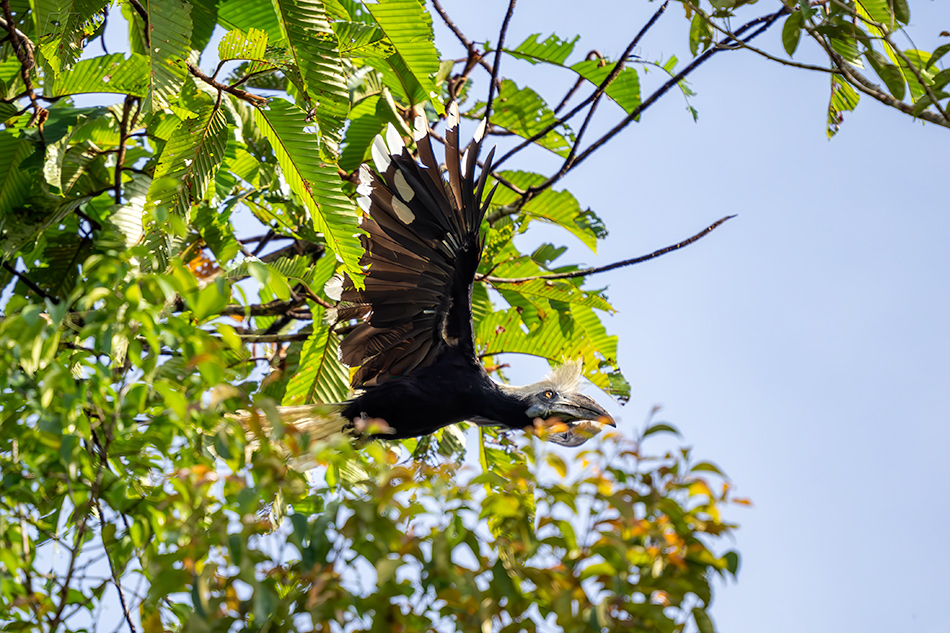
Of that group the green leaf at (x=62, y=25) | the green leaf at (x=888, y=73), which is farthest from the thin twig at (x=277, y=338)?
the green leaf at (x=888, y=73)

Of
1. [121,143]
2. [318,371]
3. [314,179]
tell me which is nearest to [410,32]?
[314,179]

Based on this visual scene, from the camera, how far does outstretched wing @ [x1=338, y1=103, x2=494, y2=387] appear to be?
3262 millimetres

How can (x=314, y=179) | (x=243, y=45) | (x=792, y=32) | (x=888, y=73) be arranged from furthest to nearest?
(x=314, y=179), (x=243, y=45), (x=792, y=32), (x=888, y=73)

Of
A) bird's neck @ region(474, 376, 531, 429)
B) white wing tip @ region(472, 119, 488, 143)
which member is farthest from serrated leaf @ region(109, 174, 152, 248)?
bird's neck @ region(474, 376, 531, 429)

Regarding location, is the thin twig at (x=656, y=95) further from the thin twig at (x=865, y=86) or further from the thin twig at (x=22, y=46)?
the thin twig at (x=22, y=46)

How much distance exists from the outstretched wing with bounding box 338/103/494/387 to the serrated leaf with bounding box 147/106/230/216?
0.57 metres

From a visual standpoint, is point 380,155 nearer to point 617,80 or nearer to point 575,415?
point 617,80

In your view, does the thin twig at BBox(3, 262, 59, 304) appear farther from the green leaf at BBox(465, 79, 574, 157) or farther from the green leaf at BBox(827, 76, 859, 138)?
the green leaf at BBox(827, 76, 859, 138)

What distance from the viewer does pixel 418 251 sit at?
10.9 feet

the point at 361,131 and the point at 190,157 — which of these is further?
the point at 361,131

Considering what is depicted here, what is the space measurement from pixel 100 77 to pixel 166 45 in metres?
1.05

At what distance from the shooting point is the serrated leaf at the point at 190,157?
122 inches

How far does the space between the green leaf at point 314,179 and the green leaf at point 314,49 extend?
18cm

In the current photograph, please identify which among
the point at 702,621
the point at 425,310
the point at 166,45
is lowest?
the point at 702,621
